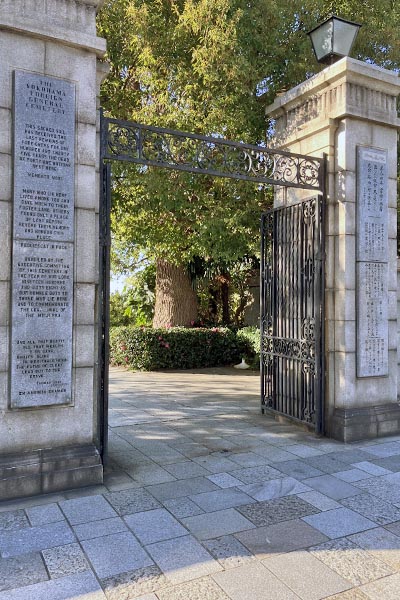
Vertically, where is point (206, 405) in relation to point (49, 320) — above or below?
below

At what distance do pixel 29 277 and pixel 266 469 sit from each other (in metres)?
2.82

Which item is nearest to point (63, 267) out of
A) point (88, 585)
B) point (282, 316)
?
point (88, 585)

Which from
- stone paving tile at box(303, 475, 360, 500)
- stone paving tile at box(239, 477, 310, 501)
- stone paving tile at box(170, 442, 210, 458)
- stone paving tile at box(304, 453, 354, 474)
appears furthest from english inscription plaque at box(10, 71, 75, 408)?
stone paving tile at box(304, 453, 354, 474)

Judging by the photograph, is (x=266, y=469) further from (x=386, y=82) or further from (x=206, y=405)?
(x=386, y=82)

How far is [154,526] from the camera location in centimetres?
344

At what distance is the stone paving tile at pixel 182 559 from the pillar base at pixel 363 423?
9.45ft

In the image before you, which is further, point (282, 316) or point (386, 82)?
point (282, 316)

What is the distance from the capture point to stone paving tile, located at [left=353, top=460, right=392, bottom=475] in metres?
4.59

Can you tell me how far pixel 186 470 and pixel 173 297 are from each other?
9672mm

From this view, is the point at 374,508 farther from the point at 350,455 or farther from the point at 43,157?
the point at 43,157

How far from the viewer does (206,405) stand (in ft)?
26.5

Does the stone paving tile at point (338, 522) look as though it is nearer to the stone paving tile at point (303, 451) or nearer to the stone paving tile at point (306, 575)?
the stone paving tile at point (306, 575)

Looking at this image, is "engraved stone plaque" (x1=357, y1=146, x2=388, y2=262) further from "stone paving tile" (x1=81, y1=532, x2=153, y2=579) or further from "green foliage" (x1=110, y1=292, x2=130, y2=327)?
"green foliage" (x1=110, y1=292, x2=130, y2=327)

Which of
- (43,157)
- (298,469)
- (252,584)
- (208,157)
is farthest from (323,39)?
(252,584)
